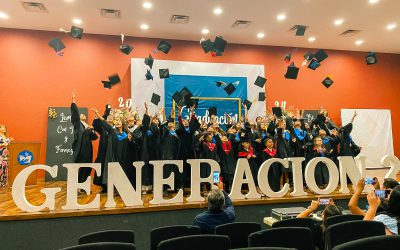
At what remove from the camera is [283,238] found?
209 cm

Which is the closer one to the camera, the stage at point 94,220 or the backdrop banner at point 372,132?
the stage at point 94,220

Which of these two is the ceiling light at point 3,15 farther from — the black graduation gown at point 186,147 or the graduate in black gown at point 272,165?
the graduate in black gown at point 272,165

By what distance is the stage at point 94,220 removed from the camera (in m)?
4.02

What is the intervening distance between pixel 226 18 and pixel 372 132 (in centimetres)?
654

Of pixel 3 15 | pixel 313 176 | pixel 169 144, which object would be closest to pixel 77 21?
pixel 3 15

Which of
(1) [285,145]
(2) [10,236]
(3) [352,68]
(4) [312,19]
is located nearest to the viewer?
(2) [10,236]

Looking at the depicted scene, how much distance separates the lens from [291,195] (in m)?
5.10

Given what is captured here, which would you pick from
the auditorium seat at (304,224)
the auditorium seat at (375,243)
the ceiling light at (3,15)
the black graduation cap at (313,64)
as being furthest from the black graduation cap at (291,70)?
the ceiling light at (3,15)

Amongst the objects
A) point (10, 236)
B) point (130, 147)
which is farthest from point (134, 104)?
point (10, 236)

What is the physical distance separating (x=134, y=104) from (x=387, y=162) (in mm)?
6371

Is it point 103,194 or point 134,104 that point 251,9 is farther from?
point 103,194

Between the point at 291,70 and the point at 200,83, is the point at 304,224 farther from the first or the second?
the point at 200,83

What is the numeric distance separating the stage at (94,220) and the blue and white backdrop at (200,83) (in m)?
4.82

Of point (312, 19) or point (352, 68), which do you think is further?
point (352, 68)
